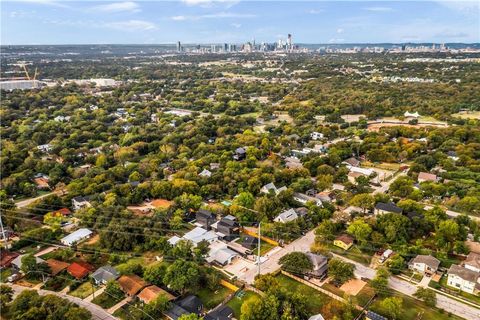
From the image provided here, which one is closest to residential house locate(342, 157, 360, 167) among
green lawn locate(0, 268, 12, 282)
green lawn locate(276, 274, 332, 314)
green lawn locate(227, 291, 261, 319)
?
green lawn locate(276, 274, 332, 314)

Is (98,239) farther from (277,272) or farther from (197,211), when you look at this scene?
(277,272)

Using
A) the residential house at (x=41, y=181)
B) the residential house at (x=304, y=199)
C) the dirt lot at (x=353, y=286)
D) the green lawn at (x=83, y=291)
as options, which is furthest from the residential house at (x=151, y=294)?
the residential house at (x=41, y=181)

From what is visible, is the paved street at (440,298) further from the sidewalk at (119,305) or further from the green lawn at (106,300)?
the green lawn at (106,300)

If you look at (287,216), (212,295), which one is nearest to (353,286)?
(287,216)

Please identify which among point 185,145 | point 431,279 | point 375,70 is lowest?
point 431,279

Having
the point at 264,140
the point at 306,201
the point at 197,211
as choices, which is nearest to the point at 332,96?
the point at 264,140

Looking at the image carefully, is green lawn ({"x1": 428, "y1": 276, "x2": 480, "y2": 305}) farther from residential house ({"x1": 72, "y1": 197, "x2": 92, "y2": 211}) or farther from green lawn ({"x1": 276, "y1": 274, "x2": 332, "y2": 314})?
residential house ({"x1": 72, "y1": 197, "x2": 92, "y2": 211})
